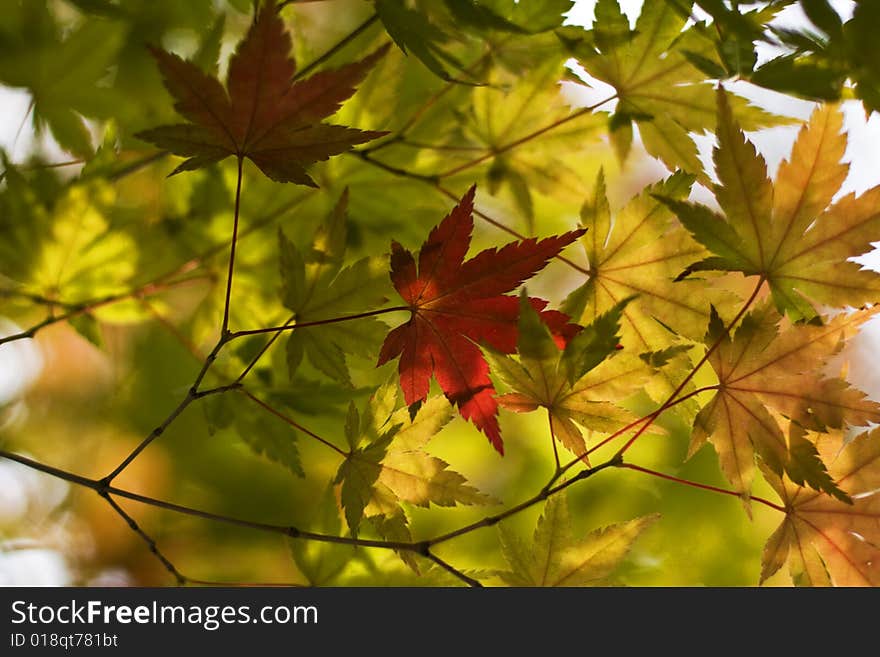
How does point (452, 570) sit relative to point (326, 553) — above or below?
below

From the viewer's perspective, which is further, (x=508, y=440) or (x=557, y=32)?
(x=508, y=440)

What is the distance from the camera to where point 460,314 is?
2.16 feet

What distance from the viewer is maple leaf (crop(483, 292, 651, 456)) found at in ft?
1.98

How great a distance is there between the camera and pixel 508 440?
4.46 feet

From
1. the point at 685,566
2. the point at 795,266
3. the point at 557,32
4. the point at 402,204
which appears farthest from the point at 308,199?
the point at 685,566

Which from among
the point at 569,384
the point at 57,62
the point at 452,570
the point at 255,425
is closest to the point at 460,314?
the point at 569,384

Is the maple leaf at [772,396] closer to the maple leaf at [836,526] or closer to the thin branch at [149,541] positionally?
the maple leaf at [836,526]

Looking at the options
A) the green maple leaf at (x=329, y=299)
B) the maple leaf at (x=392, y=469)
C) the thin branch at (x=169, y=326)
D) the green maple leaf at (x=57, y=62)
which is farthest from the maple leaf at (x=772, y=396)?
the green maple leaf at (x=57, y=62)

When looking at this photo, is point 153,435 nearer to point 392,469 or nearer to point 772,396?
point 392,469

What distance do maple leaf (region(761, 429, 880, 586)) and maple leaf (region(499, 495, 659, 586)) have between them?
15 centimetres

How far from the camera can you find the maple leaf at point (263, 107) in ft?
1.68

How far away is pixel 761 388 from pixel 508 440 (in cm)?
74

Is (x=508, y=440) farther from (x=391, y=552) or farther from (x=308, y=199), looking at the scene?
(x=308, y=199)

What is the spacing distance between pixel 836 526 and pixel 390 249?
0.60 meters
